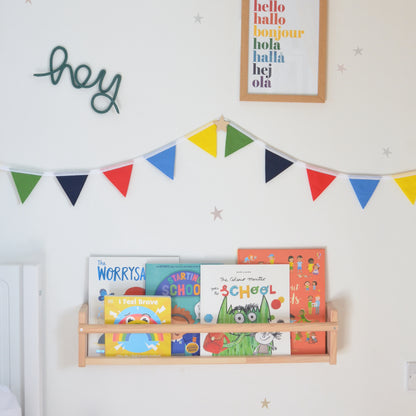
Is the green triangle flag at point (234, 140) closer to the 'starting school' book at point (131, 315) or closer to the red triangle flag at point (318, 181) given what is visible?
the red triangle flag at point (318, 181)

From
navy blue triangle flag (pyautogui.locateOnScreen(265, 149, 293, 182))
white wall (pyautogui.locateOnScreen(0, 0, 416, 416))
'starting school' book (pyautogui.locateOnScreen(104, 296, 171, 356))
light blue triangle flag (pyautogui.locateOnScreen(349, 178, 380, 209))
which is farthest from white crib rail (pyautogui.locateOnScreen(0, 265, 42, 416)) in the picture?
light blue triangle flag (pyautogui.locateOnScreen(349, 178, 380, 209))

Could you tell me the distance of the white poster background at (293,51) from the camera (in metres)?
1.34

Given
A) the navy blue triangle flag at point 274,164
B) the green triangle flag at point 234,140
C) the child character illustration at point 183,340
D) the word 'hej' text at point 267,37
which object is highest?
the word 'hej' text at point 267,37

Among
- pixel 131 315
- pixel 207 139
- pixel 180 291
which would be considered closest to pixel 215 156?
pixel 207 139

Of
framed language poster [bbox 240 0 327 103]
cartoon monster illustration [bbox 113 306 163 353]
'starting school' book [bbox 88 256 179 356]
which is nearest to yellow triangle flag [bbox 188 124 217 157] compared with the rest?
framed language poster [bbox 240 0 327 103]

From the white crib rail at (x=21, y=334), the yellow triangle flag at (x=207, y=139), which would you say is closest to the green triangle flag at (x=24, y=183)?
the white crib rail at (x=21, y=334)

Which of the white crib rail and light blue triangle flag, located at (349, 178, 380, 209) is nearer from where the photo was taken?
the white crib rail

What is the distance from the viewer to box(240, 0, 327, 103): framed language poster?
4.37 ft

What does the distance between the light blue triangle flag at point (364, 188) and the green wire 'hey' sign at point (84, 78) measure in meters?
0.71

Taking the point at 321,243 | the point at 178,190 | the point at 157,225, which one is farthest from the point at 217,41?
the point at 321,243

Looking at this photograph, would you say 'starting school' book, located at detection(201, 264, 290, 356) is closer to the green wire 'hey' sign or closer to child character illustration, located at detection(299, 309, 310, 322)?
child character illustration, located at detection(299, 309, 310, 322)

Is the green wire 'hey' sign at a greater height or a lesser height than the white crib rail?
greater

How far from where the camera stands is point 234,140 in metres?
1.36

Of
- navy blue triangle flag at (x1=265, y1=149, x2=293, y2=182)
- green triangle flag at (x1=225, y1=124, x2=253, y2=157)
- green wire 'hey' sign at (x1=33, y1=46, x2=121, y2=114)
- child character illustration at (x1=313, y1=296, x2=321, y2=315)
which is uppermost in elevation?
green wire 'hey' sign at (x1=33, y1=46, x2=121, y2=114)
